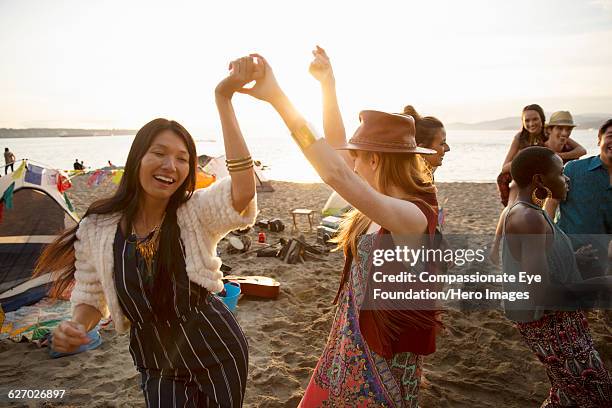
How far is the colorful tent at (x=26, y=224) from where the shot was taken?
5.77 meters

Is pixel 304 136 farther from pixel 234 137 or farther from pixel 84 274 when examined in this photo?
pixel 84 274

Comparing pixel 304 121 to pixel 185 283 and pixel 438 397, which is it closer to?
pixel 185 283

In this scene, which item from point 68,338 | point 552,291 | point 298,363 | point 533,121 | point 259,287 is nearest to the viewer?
point 68,338

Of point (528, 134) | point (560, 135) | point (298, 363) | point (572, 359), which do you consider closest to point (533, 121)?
point (528, 134)

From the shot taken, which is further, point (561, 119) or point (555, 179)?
point (561, 119)

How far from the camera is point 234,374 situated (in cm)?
201

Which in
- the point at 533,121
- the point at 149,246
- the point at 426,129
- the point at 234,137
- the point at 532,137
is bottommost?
the point at 149,246

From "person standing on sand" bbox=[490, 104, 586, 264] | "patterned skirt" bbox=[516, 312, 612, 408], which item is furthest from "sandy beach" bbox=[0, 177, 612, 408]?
"person standing on sand" bbox=[490, 104, 586, 264]

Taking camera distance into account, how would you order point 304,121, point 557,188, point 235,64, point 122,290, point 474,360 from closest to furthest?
point 304,121
point 235,64
point 122,290
point 557,188
point 474,360

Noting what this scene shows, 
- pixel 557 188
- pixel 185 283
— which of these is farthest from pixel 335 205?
pixel 185 283

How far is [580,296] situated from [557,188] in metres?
0.69

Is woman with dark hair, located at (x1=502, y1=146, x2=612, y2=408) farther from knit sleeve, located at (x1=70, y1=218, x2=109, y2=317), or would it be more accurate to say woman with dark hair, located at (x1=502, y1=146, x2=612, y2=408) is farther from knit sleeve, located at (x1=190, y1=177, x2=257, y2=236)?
knit sleeve, located at (x1=70, y1=218, x2=109, y2=317)

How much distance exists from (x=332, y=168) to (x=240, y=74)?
55 cm

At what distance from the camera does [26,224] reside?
606 cm
